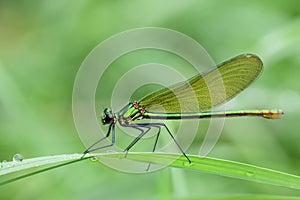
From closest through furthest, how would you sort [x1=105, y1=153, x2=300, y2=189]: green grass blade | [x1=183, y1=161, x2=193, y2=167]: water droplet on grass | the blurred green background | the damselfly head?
[x1=105, y1=153, x2=300, y2=189]: green grass blade
[x1=183, y1=161, x2=193, y2=167]: water droplet on grass
the damselfly head
the blurred green background

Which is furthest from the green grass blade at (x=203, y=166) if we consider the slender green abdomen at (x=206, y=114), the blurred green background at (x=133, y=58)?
the slender green abdomen at (x=206, y=114)

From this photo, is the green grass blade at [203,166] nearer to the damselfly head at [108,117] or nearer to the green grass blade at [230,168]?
the green grass blade at [230,168]

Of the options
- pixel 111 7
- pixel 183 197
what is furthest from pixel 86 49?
pixel 183 197

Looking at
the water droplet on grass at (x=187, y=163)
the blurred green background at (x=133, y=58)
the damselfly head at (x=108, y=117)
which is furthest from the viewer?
the blurred green background at (x=133, y=58)

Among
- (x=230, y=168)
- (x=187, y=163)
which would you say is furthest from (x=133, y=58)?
(x=230, y=168)

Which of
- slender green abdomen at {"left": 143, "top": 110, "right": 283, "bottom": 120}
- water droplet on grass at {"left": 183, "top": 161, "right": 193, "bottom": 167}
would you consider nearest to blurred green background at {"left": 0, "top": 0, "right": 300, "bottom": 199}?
slender green abdomen at {"left": 143, "top": 110, "right": 283, "bottom": 120}

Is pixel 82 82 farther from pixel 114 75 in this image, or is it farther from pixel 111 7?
pixel 111 7

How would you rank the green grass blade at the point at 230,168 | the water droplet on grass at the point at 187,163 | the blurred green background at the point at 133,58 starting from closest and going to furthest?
the green grass blade at the point at 230,168
the water droplet on grass at the point at 187,163
the blurred green background at the point at 133,58

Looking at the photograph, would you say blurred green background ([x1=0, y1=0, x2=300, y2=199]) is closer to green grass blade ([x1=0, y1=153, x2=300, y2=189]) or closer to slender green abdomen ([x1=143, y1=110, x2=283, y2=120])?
slender green abdomen ([x1=143, y1=110, x2=283, y2=120])
